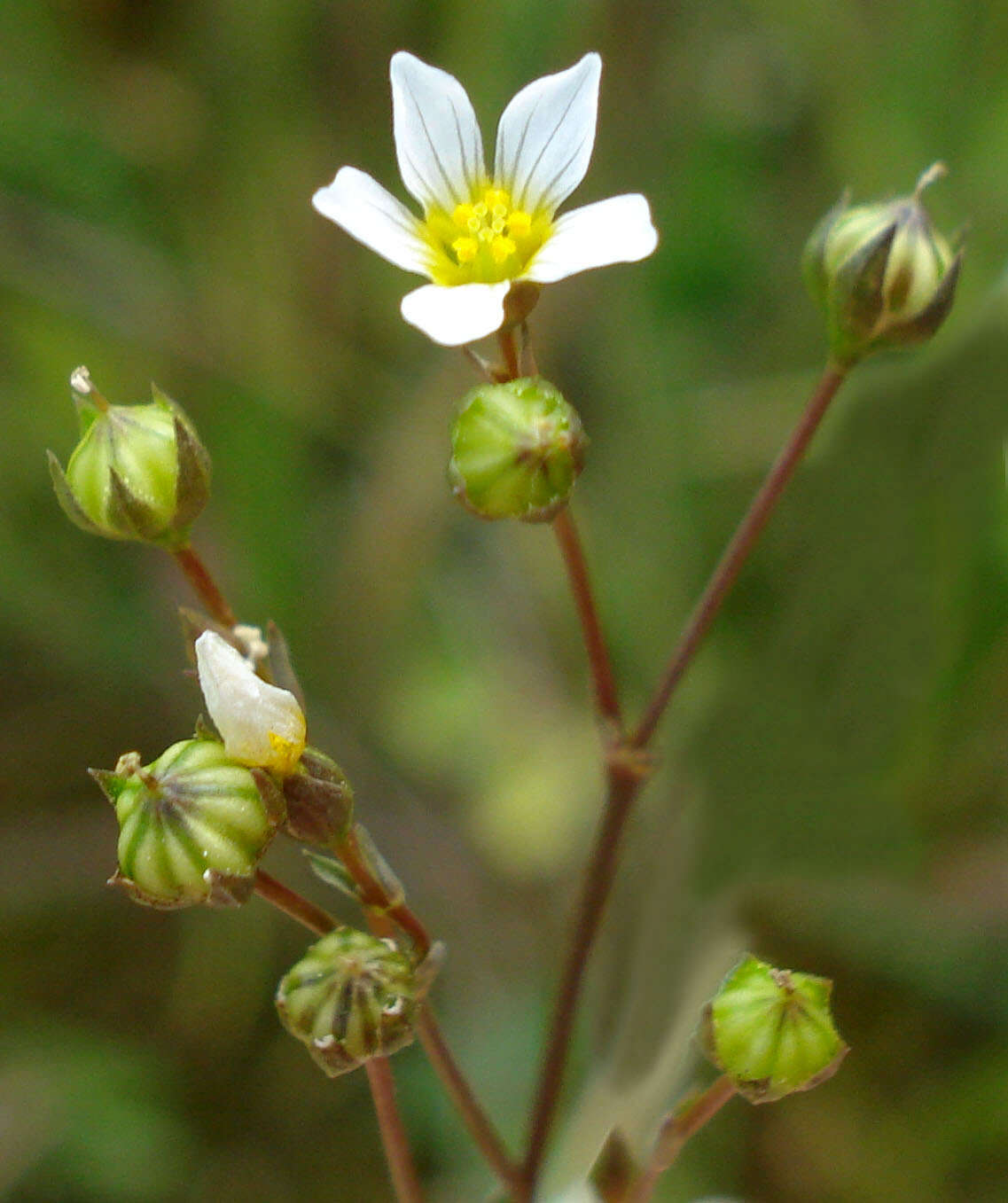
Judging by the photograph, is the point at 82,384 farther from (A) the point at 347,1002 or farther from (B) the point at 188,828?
(A) the point at 347,1002

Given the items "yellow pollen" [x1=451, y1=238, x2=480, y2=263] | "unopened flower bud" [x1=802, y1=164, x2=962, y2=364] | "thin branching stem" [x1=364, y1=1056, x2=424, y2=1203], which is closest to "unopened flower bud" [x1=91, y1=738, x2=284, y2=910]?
"thin branching stem" [x1=364, y1=1056, x2=424, y2=1203]

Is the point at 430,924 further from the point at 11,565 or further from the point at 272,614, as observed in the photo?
the point at 11,565

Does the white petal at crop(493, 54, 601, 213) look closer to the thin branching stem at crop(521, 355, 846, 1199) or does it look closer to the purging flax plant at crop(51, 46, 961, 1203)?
the purging flax plant at crop(51, 46, 961, 1203)

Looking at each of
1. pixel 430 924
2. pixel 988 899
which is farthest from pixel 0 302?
pixel 988 899

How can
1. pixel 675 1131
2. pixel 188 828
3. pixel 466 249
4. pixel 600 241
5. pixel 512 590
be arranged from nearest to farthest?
pixel 188 828 < pixel 600 241 < pixel 675 1131 < pixel 466 249 < pixel 512 590

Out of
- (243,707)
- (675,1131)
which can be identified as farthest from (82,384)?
(675,1131)

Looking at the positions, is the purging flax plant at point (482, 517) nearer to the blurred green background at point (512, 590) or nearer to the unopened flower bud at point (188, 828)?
the unopened flower bud at point (188, 828)

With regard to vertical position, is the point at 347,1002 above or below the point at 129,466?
below
